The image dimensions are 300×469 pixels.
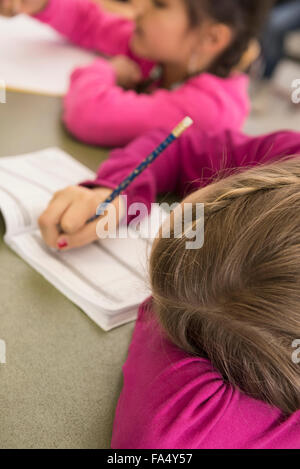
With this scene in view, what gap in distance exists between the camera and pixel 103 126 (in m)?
0.85

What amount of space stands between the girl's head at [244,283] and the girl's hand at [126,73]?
73cm

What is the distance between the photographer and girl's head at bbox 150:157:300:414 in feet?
1.09

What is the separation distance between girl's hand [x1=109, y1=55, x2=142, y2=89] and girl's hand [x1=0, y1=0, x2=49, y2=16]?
27 cm

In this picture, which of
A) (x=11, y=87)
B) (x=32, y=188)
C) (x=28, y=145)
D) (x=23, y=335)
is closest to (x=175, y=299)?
(x=23, y=335)

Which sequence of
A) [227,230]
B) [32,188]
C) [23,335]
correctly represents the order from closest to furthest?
1. [227,230]
2. [23,335]
3. [32,188]

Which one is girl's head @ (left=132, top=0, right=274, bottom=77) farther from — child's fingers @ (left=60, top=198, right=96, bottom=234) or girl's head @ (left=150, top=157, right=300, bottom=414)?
girl's head @ (left=150, top=157, right=300, bottom=414)

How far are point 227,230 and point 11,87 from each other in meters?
0.72

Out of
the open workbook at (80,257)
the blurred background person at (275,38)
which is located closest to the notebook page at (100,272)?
the open workbook at (80,257)

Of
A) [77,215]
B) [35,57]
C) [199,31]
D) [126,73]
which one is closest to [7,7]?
[35,57]

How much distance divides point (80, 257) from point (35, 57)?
65 centimetres

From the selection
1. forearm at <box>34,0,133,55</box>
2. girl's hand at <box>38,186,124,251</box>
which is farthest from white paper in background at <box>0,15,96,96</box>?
girl's hand at <box>38,186,124,251</box>

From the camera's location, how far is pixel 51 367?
Answer: 459mm

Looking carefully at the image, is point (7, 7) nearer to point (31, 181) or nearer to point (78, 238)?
point (31, 181)
